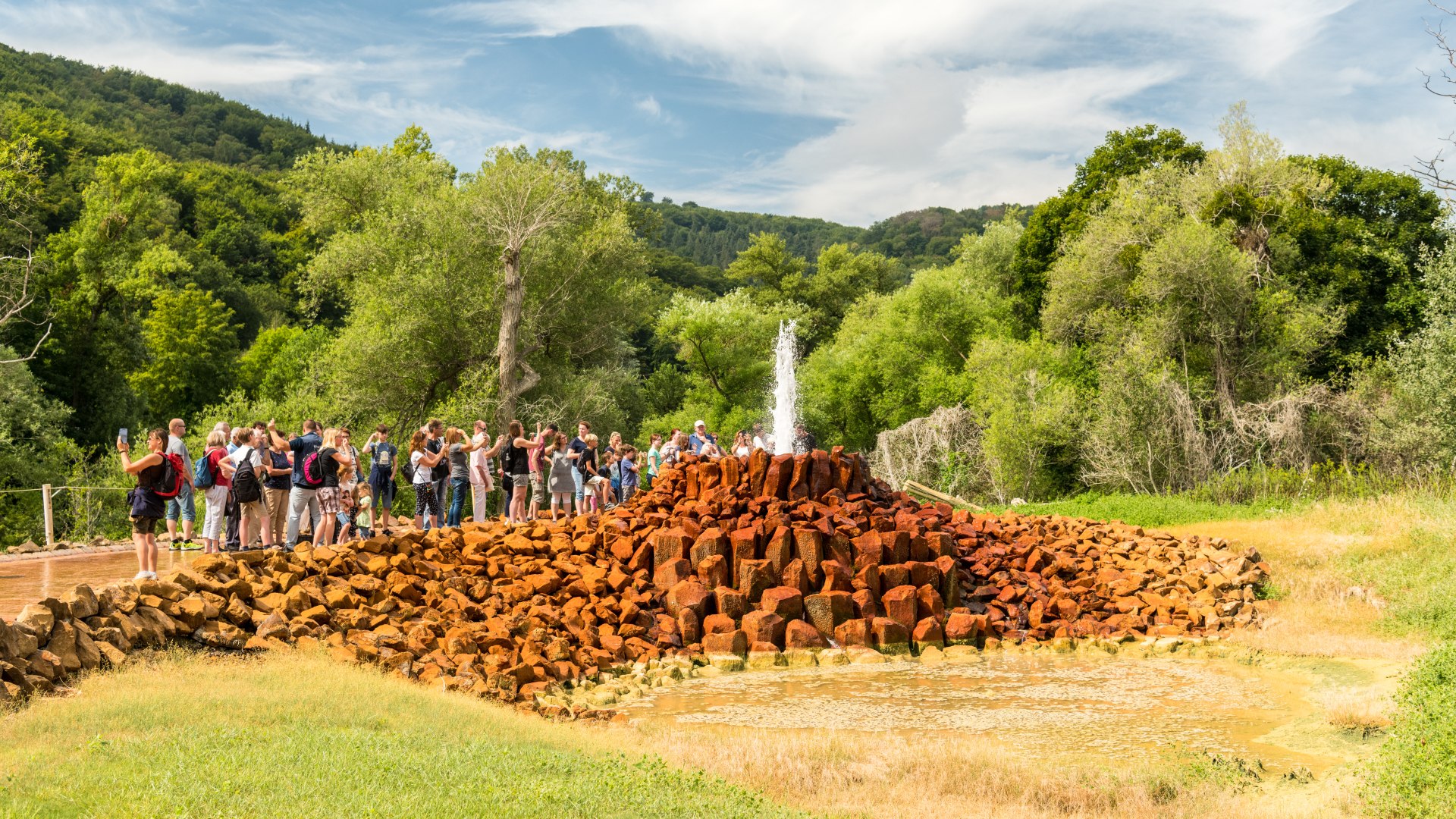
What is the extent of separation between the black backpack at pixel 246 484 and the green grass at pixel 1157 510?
62.0ft

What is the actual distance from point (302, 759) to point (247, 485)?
7.59m

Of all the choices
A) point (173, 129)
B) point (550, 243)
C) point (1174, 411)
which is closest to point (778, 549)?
point (1174, 411)

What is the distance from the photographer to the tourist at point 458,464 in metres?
16.9

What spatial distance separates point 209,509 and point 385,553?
2610mm

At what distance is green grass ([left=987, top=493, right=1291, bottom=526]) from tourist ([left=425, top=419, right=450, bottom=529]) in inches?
618

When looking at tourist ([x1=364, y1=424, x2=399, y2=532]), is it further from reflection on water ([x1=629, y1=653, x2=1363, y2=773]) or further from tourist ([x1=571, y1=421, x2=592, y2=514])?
reflection on water ([x1=629, y1=653, x2=1363, y2=773])

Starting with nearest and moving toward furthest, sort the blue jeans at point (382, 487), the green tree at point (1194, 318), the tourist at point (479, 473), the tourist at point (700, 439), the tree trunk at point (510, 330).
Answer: the blue jeans at point (382, 487)
the tourist at point (479, 473)
the tourist at point (700, 439)
the green tree at point (1194, 318)
the tree trunk at point (510, 330)

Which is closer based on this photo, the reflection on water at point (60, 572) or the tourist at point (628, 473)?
Answer: the reflection on water at point (60, 572)

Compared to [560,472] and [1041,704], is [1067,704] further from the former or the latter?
[560,472]

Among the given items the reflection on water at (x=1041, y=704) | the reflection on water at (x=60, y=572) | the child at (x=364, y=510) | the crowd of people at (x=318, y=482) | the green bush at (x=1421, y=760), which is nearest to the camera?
the green bush at (x=1421, y=760)

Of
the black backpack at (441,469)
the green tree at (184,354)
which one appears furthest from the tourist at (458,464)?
the green tree at (184,354)

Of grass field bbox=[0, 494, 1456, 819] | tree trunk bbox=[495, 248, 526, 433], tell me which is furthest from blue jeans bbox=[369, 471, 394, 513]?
tree trunk bbox=[495, 248, 526, 433]

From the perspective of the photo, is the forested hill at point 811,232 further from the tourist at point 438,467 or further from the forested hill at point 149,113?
the tourist at point 438,467

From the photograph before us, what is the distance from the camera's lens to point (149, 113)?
90938 mm
